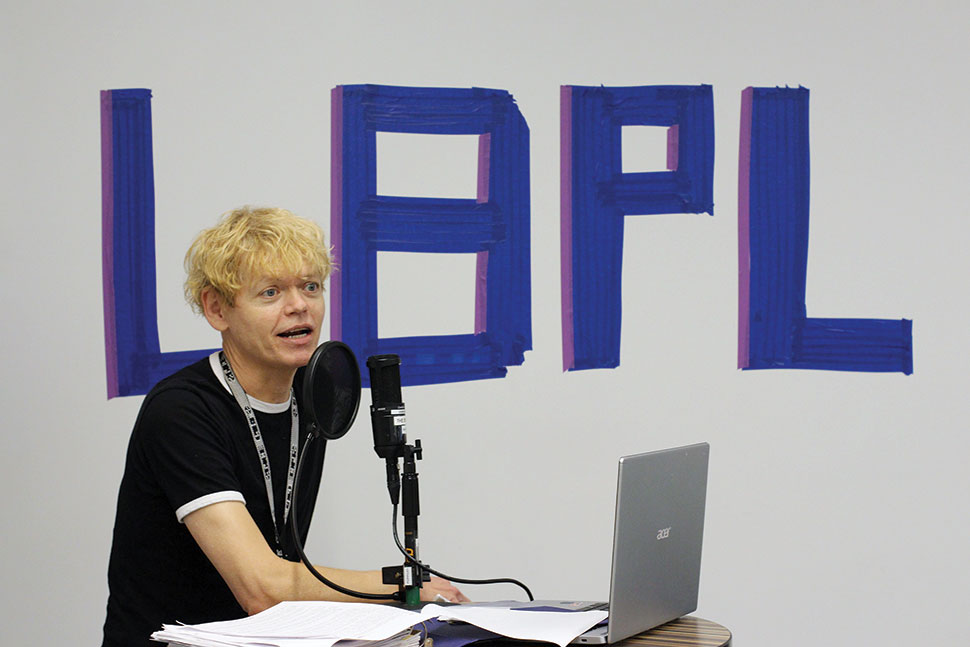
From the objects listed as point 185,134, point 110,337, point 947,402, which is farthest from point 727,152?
point 110,337

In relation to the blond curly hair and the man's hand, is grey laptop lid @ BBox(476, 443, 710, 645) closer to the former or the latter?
the man's hand

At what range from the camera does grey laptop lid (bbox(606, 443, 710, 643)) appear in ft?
4.56

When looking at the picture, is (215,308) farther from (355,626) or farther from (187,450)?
(355,626)

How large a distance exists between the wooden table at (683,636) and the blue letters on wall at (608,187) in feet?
3.58

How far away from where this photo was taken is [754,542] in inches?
103

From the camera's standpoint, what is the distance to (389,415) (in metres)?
1.50

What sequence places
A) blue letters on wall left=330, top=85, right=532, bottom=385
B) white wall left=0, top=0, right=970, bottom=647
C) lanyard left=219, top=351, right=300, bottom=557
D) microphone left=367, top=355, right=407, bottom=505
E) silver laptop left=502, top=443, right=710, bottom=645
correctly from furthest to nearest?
blue letters on wall left=330, top=85, right=532, bottom=385 → white wall left=0, top=0, right=970, bottom=647 → lanyard left=219, top=351, right=300, bottom=557 → microphone left=367, top=355, right=407, bottom=505 → silver laptop left=502, top=443, right=710, bottom=645

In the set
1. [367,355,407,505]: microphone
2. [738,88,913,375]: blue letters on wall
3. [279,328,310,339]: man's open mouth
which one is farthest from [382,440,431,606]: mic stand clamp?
[738,88,913,375]: blue letters on wall

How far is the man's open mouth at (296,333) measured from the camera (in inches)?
70.4

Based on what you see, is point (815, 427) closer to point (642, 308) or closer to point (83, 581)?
point (642, 308)

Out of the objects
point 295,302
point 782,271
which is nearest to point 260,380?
point 295,302

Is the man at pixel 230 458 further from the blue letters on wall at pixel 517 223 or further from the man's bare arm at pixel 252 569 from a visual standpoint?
the blue letters on wall at pixel 517 223

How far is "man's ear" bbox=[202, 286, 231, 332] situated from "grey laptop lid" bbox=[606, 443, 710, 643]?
0.84 m

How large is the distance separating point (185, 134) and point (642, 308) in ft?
4.02
